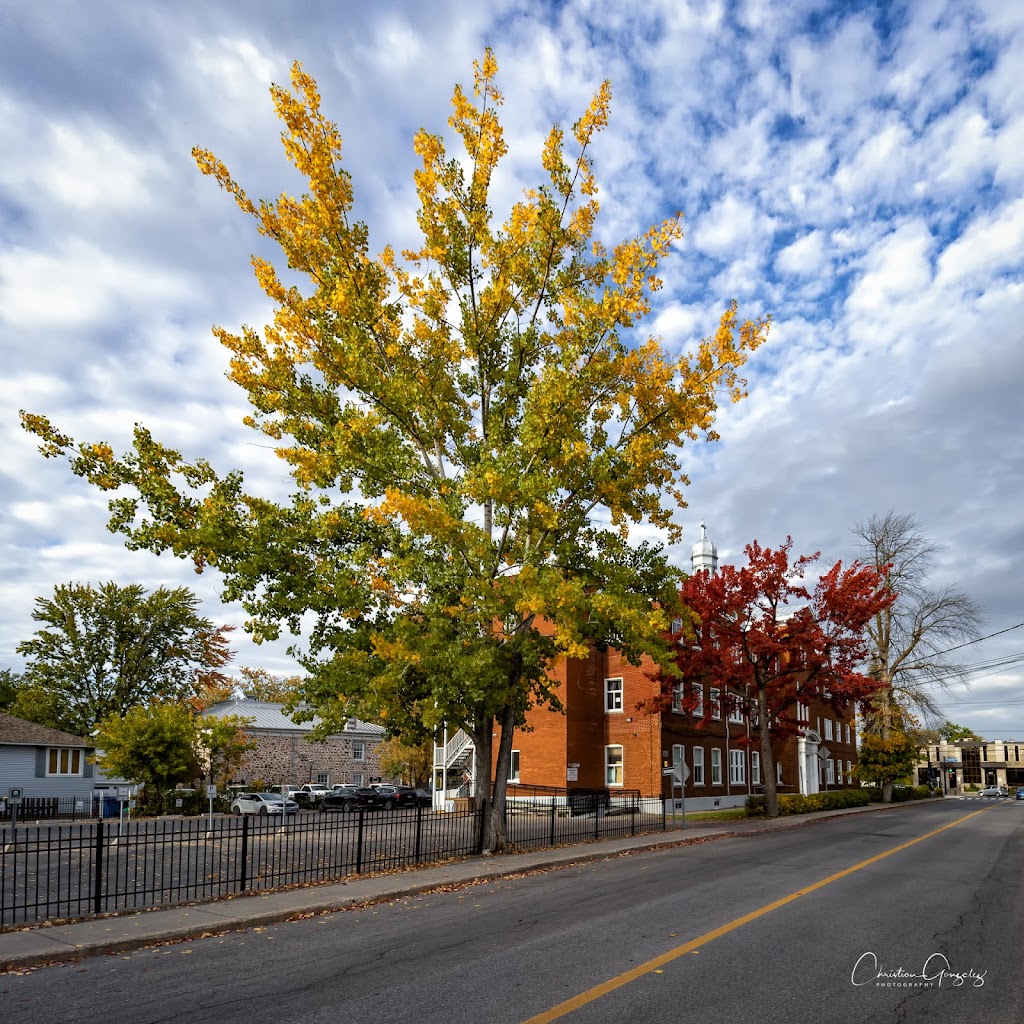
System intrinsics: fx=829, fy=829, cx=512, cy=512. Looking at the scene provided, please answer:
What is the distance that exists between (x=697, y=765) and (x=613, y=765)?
4.48 meters

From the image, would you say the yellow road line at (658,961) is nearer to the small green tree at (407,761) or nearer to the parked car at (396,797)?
the parked car at (396,797)

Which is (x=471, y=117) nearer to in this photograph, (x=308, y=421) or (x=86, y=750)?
(x=308, y=421)

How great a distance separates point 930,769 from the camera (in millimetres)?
109938

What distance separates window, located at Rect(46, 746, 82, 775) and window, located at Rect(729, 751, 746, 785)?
34.8m

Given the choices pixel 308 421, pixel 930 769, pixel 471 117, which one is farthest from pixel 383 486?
pixel 930 769

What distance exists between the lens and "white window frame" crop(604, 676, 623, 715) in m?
40.0

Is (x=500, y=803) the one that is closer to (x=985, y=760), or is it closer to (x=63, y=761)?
(x=63, y=761)

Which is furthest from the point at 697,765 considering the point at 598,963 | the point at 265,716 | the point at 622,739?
the point at 598,963

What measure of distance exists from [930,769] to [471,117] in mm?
115789

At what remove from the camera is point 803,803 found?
1427 inches

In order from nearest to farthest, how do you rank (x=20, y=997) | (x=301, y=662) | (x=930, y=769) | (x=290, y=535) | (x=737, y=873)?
1. (x=20, y=997)
2. (x=737, y=873)
3. (x=290, y=535)
4. (x=301, y=662)
5. (x=930, y=769)

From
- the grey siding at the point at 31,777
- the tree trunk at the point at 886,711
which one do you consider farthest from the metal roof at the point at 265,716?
the tree trunk at the point at 886,711

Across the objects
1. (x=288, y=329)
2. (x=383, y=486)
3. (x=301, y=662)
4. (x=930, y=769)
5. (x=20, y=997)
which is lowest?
(x=930, y=769)

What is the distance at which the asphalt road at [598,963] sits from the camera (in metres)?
6.74
